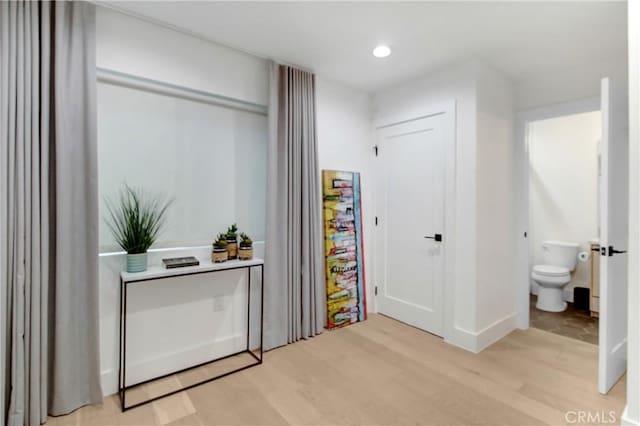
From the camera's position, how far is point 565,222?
13.6 feet

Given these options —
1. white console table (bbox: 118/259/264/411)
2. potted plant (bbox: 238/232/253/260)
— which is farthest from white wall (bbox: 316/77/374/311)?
white console table (bbox: 118/259/264/411)

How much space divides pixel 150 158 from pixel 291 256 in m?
1.39

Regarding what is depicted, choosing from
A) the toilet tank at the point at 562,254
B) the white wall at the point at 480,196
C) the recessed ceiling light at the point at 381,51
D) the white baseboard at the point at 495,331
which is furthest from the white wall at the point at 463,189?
the toilet tank at the point at 562,254

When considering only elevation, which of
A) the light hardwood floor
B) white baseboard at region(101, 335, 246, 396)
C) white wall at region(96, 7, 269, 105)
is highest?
white wall at region(96, 7, 269, 105)

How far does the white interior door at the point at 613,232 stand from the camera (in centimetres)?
206

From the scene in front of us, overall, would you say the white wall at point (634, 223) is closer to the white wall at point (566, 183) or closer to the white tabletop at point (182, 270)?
the white tabletop at point (182, 270)

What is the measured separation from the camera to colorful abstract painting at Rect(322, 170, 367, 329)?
10.4 ft

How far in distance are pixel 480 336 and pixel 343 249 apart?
1476 mm

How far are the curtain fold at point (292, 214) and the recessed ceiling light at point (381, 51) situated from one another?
65 centimetres

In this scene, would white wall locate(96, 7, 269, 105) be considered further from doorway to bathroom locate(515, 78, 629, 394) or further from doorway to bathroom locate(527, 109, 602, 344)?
doorway to bathroom locate(527, 109, 602, 344)

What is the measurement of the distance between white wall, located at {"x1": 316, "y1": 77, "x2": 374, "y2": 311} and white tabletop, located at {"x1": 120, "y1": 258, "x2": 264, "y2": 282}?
135 centimetres

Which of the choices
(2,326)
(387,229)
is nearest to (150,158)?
(2,326)

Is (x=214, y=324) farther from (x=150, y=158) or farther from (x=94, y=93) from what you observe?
(x=94, y=93)

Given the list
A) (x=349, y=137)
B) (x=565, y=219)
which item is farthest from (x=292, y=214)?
(x=565, y=219)
